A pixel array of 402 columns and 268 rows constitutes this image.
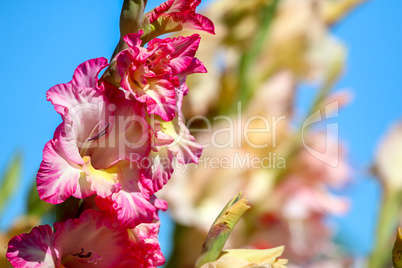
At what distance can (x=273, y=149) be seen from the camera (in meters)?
0.77

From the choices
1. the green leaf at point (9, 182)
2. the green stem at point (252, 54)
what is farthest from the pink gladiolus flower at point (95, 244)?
the green stem at point (252, 54)

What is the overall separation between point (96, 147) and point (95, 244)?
0.15 feet

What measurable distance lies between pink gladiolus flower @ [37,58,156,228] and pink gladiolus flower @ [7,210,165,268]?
0.7 inches

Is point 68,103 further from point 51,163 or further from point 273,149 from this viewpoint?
A: point 273,149

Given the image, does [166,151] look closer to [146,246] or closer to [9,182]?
[146,246]

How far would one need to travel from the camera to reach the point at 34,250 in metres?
0.26

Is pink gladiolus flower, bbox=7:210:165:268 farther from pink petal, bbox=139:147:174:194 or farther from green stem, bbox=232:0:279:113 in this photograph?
green stem, bbox=232:0:279:113

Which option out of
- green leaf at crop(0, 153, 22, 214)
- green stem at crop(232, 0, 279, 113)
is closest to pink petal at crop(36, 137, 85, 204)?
green leaf at crop(0, 153, 22, 214)

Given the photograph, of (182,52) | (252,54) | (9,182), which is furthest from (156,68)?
(252,54)

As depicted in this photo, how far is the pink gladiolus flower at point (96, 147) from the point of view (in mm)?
255

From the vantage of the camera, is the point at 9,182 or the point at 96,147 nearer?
the point at 96,147

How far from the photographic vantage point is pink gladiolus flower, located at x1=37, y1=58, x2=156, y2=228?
0.25 meters

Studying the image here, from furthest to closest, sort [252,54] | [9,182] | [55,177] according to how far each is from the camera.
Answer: [252,54]
[9,182]
[55,177]

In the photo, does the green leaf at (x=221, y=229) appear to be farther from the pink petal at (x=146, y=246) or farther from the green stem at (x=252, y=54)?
the green stem at (x=252, y=54)
